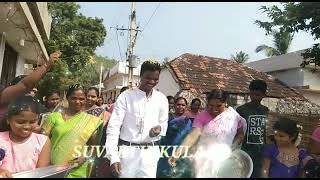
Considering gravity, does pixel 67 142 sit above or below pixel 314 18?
below

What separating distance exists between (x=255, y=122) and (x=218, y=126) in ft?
1.47

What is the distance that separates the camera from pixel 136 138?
295cm

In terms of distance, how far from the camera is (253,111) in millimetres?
3744

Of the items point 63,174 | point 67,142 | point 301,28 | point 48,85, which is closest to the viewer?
point 63,174

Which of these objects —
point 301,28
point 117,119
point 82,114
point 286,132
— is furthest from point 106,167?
point 301,28

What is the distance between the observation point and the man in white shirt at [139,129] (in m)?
2.92

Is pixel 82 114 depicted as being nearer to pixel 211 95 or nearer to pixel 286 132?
pixel 211 95

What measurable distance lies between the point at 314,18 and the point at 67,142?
10.5ft

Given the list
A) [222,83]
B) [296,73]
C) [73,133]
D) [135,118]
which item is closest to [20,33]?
[222,83]

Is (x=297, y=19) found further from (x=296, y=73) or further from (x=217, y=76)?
(x=296, y=73)

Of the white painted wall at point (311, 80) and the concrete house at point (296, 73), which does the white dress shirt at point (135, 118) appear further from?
the white painted wall at point (311, 80)

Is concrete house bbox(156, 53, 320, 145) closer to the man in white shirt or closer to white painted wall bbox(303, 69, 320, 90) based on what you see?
the man in white shirt

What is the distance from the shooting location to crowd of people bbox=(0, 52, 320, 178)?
8.68ft

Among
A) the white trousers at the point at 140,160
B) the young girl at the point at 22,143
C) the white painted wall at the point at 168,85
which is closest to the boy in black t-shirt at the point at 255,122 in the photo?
the white trousers at the point at 140,160
